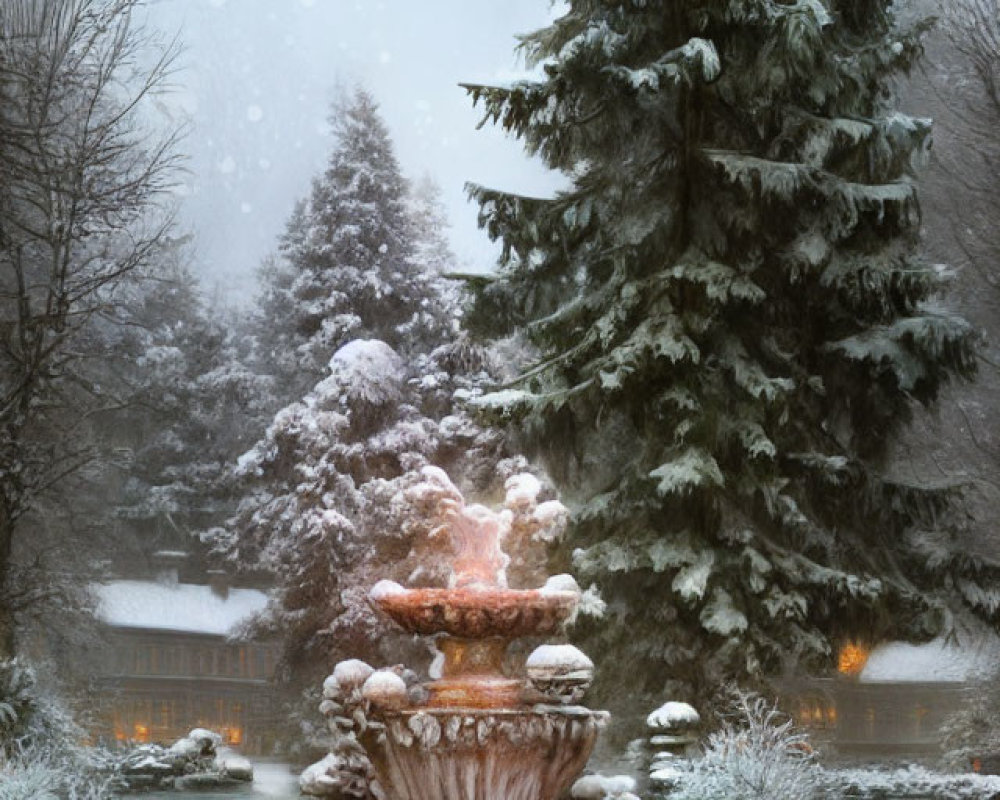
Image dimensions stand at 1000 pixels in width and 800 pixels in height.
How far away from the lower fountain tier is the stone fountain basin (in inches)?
26.7

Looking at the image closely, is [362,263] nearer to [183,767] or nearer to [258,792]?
[183,767]

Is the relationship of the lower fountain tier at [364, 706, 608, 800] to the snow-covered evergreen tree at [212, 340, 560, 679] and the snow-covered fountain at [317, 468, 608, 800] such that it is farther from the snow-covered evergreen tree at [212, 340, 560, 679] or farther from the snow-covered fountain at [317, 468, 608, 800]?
the snow-covered evergreen tree at [212, 340, 560, 679]

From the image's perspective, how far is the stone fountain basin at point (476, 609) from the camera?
26.5 ft

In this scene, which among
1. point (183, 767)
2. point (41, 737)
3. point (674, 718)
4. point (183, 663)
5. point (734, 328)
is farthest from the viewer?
point (183, 663)

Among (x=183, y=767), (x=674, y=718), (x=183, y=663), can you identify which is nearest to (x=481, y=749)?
(x=674, y=718)

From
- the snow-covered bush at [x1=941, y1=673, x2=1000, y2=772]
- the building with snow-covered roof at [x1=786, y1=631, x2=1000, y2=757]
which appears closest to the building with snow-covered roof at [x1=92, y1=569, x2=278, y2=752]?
the building with snow-covered roof at [x1=786, y1=631, x2=1000, y2=757]

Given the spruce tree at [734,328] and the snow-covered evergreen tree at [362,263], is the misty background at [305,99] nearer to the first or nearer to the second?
the snow-covered evergreen tree at [362,263]

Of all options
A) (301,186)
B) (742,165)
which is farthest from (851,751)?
(301,186)

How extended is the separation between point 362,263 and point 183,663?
33.1ft

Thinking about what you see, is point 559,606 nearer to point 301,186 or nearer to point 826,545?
point 826,545

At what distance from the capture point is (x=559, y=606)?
27.4 ft

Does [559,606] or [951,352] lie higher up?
[951,352]

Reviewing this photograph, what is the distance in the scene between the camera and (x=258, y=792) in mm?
14016

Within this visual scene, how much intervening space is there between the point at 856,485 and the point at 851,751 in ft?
35.9
